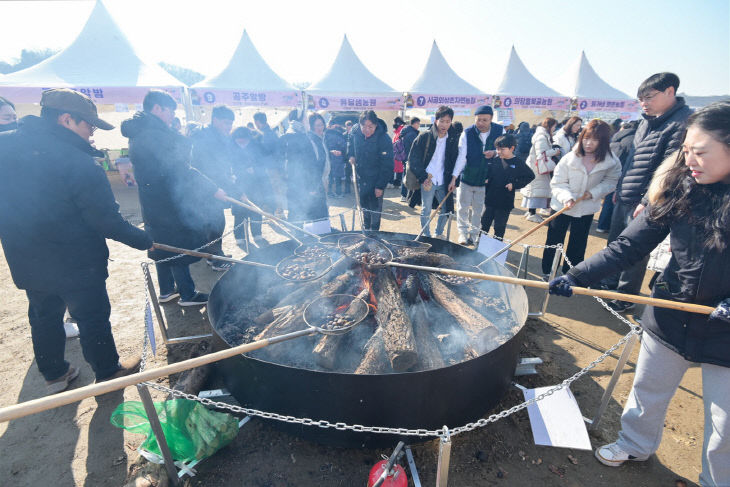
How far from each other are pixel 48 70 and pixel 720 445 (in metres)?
17.8

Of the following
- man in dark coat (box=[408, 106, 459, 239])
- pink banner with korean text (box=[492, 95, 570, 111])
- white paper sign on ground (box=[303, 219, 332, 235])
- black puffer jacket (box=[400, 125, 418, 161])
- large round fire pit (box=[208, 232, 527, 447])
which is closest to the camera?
large round fire pit (box=[208, 232, 527, 447])

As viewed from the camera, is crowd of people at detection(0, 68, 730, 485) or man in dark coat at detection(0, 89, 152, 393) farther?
man in dark coat at detection(0, 89, 152, 393)

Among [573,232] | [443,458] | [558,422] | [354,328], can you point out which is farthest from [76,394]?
[573,232]

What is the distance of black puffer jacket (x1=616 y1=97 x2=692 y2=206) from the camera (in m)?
4.08

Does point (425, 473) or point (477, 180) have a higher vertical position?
point (477, 180)

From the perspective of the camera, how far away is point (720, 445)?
219 cm

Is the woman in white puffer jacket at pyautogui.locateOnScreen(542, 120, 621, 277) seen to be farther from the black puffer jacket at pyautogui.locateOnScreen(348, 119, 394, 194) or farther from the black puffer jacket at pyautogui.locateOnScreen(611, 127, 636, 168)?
the black puffer jacket at pyautogui.locateOnScreen(348, 119, 394, 194)

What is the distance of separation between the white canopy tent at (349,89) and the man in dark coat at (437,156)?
7.86 metres

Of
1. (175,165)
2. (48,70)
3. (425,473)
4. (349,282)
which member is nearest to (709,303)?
(425,473)

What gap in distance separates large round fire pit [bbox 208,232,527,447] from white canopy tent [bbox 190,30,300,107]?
36.3 ft

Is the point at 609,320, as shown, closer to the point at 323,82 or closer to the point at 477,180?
the point at 477,180

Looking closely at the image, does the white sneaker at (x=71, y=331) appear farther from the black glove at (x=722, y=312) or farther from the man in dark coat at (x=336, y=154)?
the man in dark coat at (x=336, y=154)

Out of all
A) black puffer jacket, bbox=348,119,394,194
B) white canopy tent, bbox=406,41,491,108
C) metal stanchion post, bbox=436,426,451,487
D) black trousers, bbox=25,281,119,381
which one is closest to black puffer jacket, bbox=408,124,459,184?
black puffer jacket, bbox=348,119,394,194

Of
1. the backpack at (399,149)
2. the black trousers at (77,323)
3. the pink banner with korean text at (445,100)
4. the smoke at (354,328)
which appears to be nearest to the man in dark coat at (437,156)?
the smoke at (354,328)
